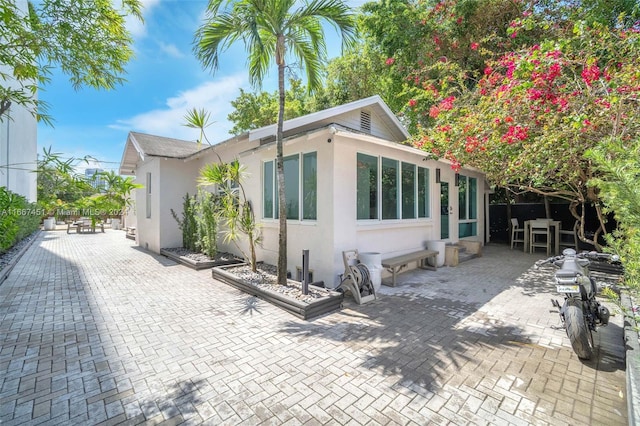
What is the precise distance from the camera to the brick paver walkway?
2.62m

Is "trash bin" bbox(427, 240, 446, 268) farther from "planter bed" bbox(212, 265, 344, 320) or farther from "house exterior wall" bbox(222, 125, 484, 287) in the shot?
"planter bed" bbox(212, 265, 344, 320)

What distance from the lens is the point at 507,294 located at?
6199 mm

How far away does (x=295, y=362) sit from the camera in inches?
136

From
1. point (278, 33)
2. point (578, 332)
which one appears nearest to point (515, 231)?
point (578, 332)

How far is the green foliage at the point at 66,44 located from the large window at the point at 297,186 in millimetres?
3873

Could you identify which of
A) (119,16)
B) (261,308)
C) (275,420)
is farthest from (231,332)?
(119,16)

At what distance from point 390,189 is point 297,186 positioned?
8.44 feet

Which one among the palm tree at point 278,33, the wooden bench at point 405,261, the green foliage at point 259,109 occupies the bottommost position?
the wooden bench at point 405,261

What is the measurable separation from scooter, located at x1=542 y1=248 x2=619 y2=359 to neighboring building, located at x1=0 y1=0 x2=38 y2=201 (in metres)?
11.7

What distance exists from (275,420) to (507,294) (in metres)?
5.76

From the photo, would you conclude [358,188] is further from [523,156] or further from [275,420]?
[275,420]

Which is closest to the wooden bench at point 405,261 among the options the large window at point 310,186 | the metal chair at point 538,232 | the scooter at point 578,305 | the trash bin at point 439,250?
the trash bin at point 439,250

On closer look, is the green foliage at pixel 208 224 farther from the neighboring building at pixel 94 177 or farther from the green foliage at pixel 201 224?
the neighboring building at pixel 94 177

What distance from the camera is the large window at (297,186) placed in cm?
693
